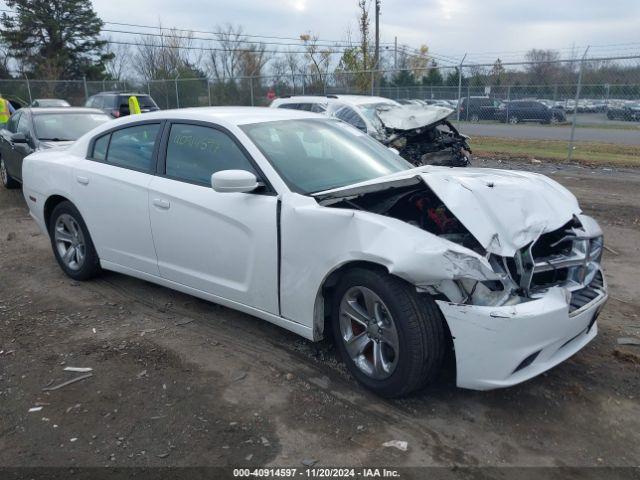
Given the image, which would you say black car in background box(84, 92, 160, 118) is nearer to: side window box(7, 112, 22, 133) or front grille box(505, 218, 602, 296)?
side window box(7, 112, 22, 133)

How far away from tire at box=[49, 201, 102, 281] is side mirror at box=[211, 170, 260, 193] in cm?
210

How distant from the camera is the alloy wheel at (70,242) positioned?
5175 mm

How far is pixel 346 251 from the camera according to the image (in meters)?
3.15

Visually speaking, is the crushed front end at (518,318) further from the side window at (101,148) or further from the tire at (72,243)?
the tire at (72,243)

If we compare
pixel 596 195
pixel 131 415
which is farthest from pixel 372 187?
pixel 596 195

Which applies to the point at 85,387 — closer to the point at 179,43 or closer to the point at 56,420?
the point at 56,420

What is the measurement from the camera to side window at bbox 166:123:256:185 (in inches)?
154

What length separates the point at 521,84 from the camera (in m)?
16.5

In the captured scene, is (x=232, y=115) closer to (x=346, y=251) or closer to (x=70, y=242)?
(x=346, y=251)

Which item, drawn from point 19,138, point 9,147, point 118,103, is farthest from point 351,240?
point 118,103

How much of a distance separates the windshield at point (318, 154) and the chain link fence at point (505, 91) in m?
10.2

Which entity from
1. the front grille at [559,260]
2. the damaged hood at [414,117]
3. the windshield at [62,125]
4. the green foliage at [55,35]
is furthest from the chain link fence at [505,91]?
the green foliage at [55,35]

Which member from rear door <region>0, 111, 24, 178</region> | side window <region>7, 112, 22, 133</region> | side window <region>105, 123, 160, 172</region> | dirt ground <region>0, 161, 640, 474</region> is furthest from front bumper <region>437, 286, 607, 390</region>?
side window <region>7, 112, 22, 133</region>

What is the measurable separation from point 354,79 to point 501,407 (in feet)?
59.4
